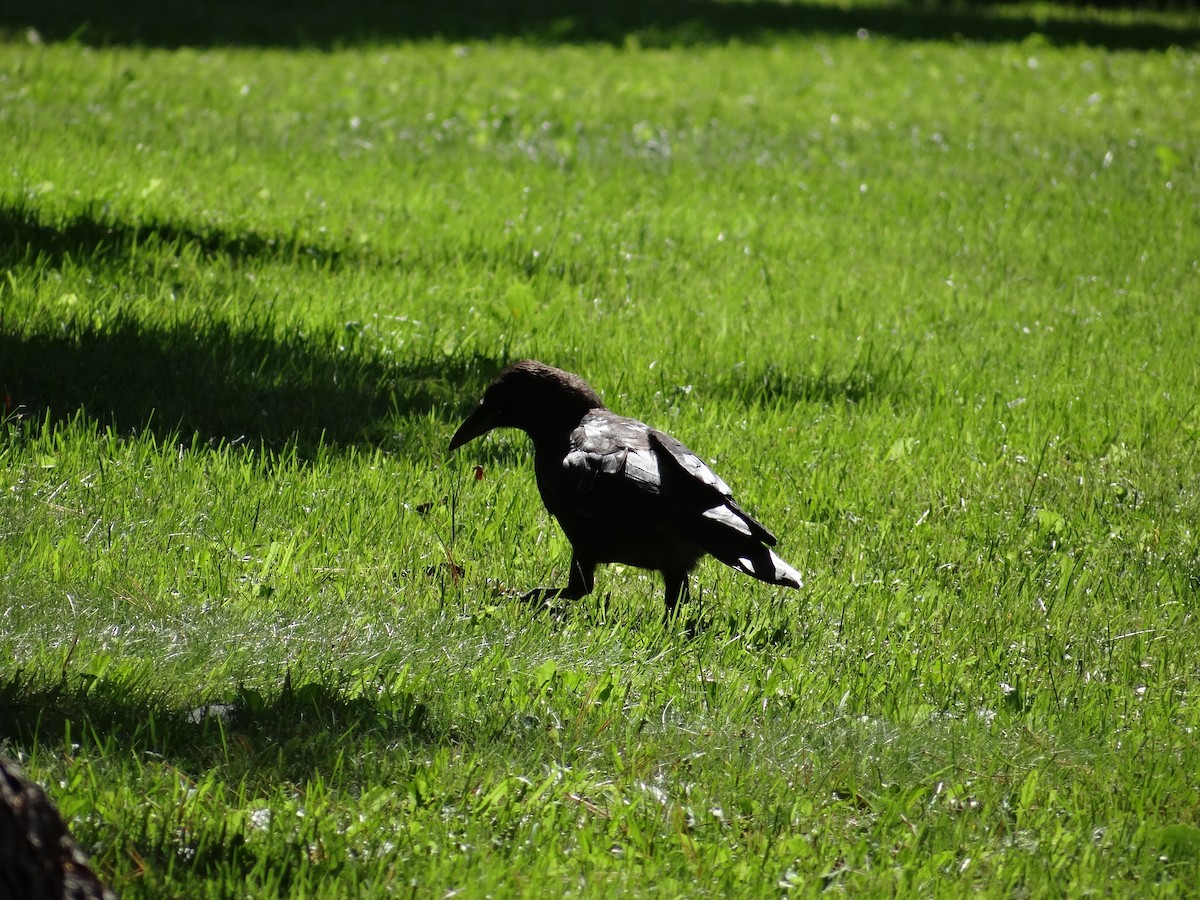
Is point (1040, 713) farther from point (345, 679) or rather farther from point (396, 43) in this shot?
point (396, 43)

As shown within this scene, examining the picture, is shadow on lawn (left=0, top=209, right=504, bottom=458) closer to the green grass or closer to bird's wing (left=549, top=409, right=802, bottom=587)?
the green grass

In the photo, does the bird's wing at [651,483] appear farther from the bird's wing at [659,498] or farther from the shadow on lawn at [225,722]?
the shadow on lawn at [225,722]

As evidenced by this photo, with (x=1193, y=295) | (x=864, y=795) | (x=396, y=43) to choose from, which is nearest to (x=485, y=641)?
(x=864, y=795)

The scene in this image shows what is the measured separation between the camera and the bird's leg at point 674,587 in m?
4.33

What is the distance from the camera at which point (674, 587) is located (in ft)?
14.3

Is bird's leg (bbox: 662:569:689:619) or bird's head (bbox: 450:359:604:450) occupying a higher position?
bird's head (bbox: 450:359:604:450)

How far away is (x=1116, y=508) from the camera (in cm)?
535

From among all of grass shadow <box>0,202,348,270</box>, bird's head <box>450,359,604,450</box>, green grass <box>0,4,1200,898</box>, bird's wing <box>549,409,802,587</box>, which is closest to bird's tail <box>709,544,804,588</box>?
bird's wing <box>549,409,802,587</box>

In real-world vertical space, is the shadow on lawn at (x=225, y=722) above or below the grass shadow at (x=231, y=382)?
below

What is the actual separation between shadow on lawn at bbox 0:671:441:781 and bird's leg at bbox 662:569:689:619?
1.10 meters

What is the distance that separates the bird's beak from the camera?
15.7ft

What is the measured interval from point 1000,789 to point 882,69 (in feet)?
46.3

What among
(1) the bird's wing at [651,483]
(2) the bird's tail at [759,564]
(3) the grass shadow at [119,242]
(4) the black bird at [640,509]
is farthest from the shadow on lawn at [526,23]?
(2) the bird's tail at [759,564]

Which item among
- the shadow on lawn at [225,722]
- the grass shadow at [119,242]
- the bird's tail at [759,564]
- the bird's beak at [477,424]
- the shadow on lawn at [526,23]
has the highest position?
the shadow on lawn at [526,23]
